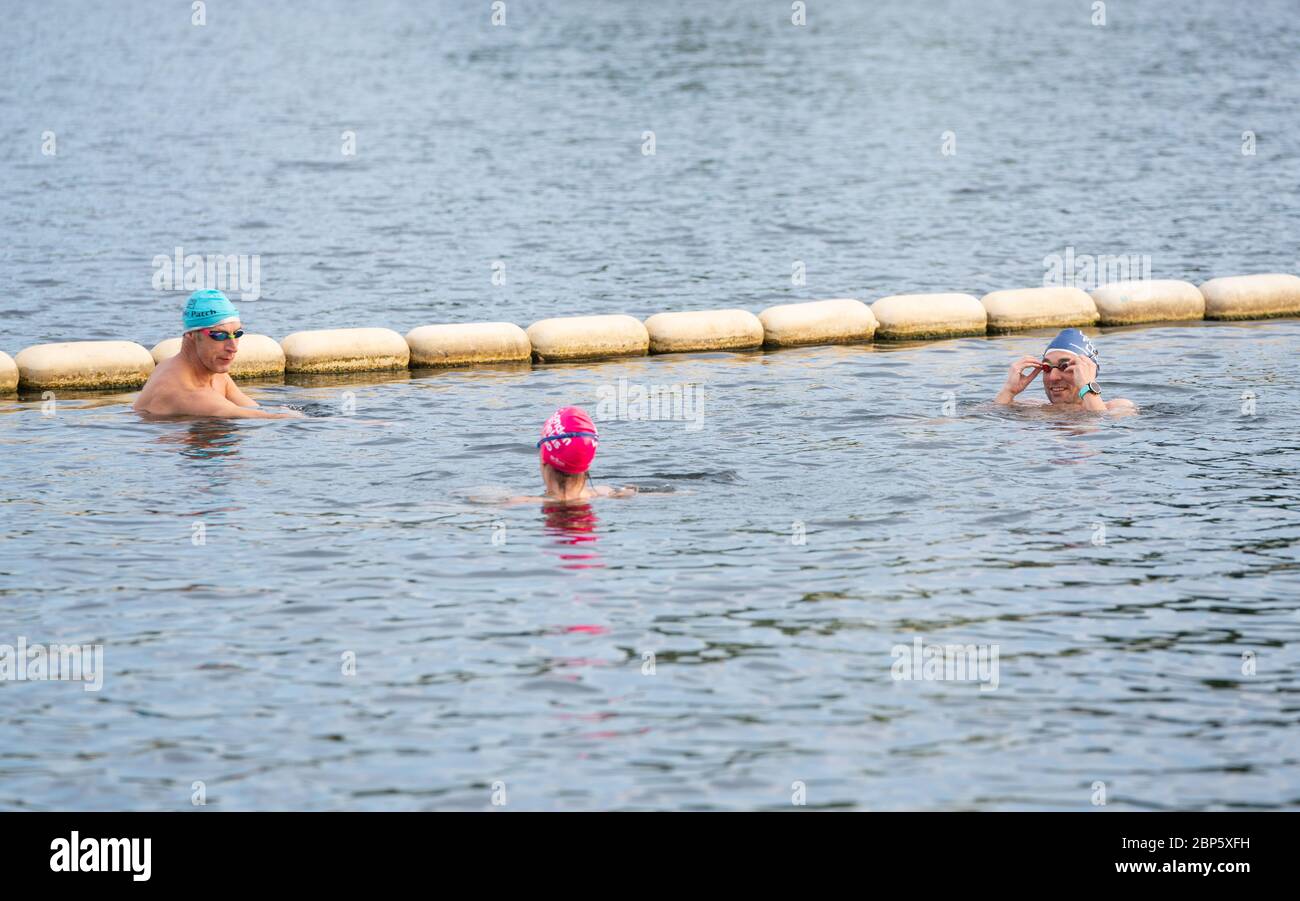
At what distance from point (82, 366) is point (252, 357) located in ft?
5.33

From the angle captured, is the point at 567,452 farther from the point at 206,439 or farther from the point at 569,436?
the point at 206,439

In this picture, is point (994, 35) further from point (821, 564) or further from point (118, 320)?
point (821, 564)

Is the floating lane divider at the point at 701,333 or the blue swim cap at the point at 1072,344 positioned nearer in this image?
the blue swim cap at the point at 1072,344

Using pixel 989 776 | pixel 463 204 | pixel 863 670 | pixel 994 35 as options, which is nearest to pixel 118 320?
pixel 463 204

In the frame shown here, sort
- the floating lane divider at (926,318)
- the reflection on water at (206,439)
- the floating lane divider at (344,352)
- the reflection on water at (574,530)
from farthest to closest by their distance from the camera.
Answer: the floating lane divider at (926,318), the floating lane divider at (344,352), the reflection on water at (206,439), the reflection on water at (574,530)

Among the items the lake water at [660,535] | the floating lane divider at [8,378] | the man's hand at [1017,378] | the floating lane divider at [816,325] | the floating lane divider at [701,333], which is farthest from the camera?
the floating lane divider at [816,325]

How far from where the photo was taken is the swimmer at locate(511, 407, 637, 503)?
1263 cm

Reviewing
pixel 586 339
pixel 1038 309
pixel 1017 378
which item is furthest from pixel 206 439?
pixel 1038 309

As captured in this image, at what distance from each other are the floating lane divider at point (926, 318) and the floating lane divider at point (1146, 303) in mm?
1458

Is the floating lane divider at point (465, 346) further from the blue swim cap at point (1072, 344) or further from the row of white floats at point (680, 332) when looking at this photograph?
the blue swim cap at point (1072, 344)

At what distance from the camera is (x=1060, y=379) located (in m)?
16.0

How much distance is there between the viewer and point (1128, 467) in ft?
47.2

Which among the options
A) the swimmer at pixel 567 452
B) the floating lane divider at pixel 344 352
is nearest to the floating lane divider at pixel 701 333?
the floating lane divider at pixel 344 352

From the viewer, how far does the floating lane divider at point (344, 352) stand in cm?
1894
